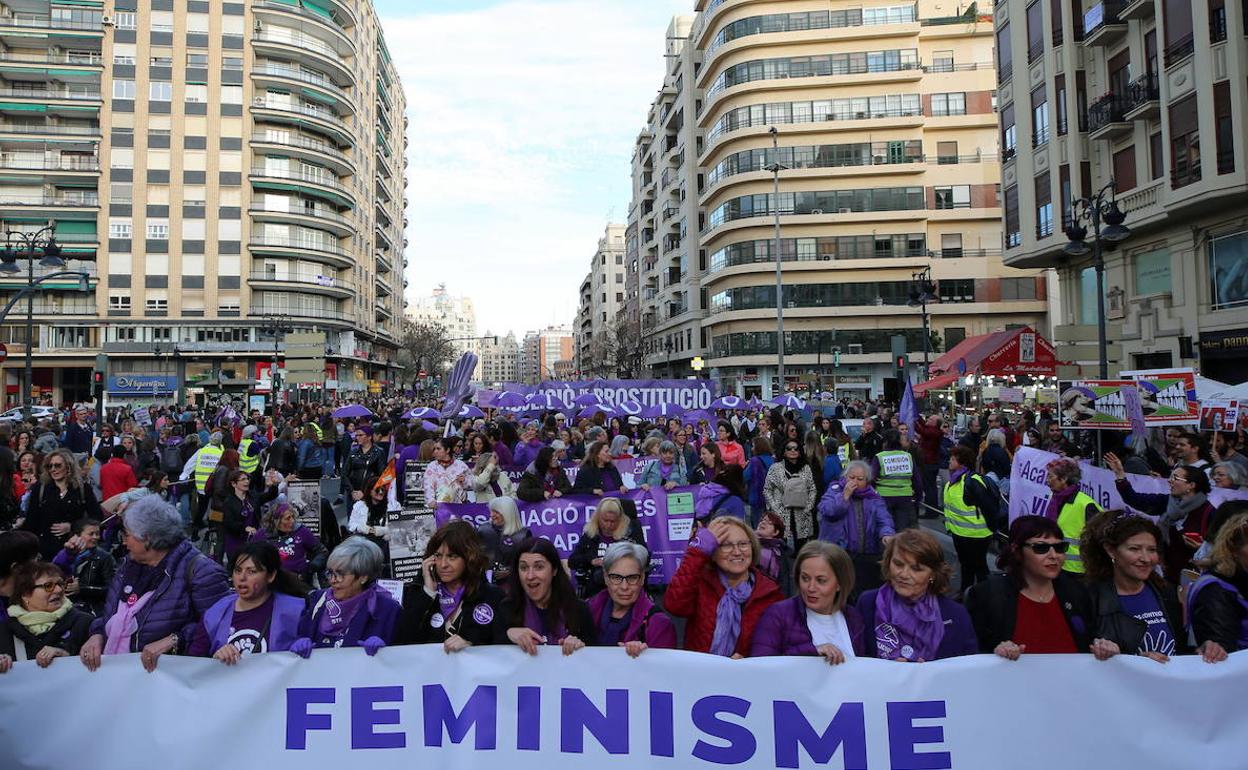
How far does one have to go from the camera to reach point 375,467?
36.8ft

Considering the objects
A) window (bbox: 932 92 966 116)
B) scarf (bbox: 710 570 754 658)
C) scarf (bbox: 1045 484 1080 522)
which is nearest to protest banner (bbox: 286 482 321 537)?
scarf (bbox: 710 570 754 658)

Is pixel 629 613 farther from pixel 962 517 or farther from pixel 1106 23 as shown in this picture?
pixel 1106 23

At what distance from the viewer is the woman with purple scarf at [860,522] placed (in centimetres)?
653

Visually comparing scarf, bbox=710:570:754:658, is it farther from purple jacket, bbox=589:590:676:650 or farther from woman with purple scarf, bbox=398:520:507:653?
woman with purple scarf, bbox=398:520:507:653

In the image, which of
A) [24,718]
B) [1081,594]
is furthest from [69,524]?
[1081,594]

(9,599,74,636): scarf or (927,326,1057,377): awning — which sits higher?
(927,326,1057,377): awning

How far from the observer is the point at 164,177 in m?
59.3

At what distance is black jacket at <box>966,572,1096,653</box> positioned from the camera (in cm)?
366

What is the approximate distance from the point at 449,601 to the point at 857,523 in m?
4.05

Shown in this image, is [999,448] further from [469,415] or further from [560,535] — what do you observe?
[469,415]

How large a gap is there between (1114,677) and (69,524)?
8451 millimetres

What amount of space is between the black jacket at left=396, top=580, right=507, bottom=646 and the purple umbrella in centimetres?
1395

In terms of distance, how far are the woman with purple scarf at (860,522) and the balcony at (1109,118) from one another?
23534 millimetres

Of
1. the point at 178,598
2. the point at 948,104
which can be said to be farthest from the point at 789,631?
the point at 948,104
